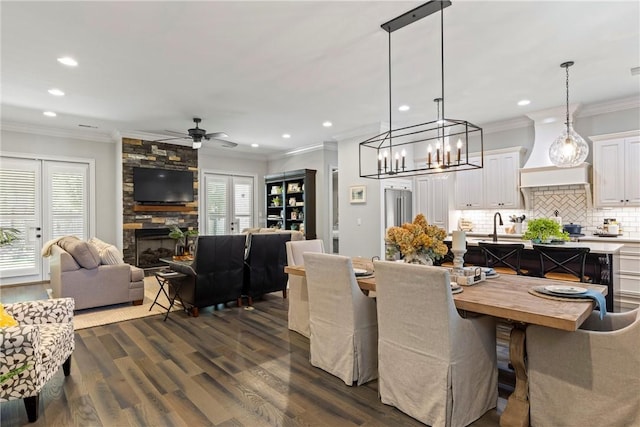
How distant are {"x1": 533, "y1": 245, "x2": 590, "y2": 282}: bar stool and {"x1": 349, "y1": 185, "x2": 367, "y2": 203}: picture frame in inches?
130

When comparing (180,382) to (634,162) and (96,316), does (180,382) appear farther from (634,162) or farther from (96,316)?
(634,162)

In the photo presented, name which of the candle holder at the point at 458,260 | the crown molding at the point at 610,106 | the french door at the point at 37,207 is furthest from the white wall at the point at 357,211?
the french door at the point at 37,207

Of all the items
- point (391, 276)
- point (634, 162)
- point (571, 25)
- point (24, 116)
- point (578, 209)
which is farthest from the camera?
point (24, 116)

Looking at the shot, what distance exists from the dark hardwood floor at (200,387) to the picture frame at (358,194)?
344 cm

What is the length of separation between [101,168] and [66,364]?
546 cm

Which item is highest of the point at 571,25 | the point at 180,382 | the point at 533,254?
the point at 571,25

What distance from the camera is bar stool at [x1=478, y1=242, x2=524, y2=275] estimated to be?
3.87 meters

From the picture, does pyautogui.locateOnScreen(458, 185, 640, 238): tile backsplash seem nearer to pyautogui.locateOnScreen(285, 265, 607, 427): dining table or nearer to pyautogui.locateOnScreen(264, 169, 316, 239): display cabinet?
pyautogui.locateOnScreen(285, 265, 607, 427): dining table

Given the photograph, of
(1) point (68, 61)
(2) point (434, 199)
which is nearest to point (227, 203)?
(2) point (434, 199)

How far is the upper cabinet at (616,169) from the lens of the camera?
15.6 feet

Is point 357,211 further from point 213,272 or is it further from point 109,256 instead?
point 109,256

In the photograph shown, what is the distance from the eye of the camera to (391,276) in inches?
85.6

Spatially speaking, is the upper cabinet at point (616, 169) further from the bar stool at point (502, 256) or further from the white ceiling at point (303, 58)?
the bar stool at point (502, 256)

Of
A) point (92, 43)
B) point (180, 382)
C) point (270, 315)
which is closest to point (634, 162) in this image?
point (270, 315)
